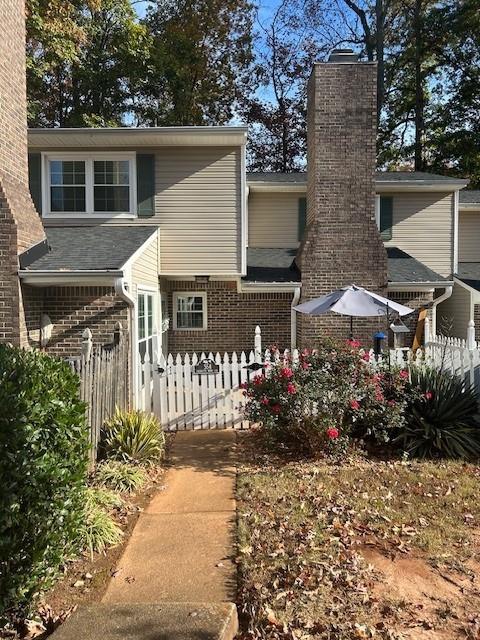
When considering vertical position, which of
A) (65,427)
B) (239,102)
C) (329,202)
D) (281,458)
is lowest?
(281,458)

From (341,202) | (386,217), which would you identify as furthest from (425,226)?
(341,202)

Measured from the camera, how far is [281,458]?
21.5ft

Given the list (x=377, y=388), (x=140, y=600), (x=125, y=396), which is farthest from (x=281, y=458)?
(x=140, y=600)

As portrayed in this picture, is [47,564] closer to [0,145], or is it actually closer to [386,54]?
[0,145]

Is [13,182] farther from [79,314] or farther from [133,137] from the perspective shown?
[133,137]

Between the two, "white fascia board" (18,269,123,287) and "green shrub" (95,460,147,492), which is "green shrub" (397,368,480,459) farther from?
"white fascia board" (18,269,123,287)

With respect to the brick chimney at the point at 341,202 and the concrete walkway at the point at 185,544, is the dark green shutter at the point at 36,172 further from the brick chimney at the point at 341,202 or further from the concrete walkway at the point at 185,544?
the concrete walkway at the point at 185,544

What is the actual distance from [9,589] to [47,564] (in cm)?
27

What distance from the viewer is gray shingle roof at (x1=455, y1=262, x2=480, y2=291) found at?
1480 centimetres

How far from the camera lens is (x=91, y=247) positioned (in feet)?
31.6

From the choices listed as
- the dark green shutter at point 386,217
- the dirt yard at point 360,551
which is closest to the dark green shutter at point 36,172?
the dirt yard at point 360,551

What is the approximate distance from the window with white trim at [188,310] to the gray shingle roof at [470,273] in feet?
26.4

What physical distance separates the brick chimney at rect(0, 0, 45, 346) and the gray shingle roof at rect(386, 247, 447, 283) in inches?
345

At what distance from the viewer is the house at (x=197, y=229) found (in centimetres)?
895
